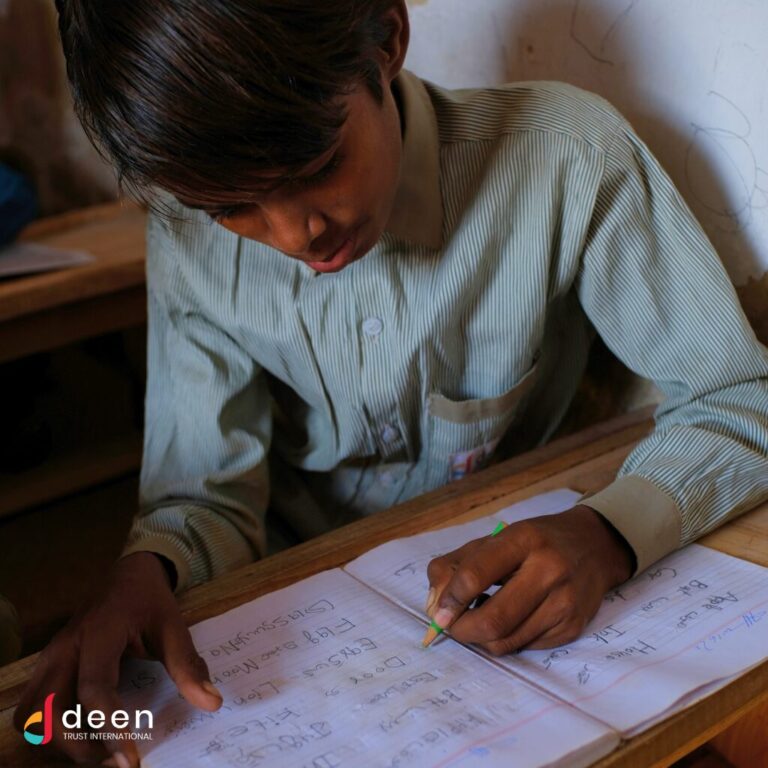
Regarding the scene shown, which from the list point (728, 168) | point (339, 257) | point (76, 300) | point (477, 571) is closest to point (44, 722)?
point (477, 571)

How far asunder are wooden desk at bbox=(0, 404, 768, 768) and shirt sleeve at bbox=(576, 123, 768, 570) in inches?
2.5

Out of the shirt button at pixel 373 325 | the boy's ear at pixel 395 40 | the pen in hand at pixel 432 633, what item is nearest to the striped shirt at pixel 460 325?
the shirt button at pixel 373 325

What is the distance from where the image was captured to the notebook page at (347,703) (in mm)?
710

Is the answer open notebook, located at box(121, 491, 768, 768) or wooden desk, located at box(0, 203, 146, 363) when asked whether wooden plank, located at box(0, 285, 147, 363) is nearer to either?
wooden desk, located at box(0, 203, 146, 363)

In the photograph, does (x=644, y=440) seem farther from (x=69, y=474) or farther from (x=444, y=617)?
(x=69, y=474)

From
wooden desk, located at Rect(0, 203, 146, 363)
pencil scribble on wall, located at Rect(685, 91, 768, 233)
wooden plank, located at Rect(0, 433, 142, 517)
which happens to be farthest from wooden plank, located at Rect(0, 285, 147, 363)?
pencil scribble on wall, located at Rect(685, 91, 768, 233)

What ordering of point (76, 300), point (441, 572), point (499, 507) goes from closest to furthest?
1. point (441, 572)
2. point (499, 507)
3. point (76, 300)

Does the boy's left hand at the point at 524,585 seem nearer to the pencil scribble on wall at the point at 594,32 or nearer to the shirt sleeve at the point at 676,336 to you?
the shirt sleeve at the point at 676,336

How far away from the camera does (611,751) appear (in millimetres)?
706

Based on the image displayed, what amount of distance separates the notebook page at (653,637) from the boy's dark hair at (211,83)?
38 cm

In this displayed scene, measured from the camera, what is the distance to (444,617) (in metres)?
0.82

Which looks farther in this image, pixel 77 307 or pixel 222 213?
pixel 77 307

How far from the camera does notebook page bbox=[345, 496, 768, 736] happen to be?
29.5 inches

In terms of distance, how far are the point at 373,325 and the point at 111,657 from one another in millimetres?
467
